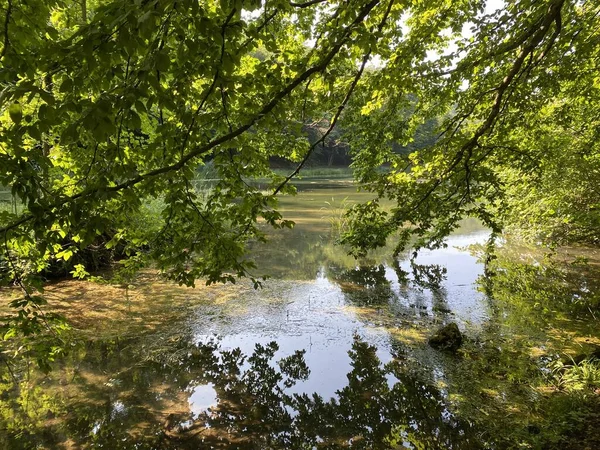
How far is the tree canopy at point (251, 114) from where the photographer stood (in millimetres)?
1775

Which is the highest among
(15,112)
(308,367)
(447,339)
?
(15,112)

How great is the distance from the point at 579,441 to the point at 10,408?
5.94m

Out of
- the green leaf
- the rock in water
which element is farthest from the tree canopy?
the rock in water

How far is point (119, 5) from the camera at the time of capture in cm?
153

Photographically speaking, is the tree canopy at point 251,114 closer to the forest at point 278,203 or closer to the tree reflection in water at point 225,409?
the forest at point 278,203

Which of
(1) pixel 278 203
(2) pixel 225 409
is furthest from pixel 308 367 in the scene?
(1) pixel 278 203

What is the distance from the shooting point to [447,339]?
5848mm

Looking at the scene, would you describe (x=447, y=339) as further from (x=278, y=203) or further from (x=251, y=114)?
(x=251, y=114)

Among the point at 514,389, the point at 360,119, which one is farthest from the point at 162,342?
the point at 514,389

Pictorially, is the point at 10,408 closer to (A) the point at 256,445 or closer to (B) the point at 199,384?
(B) the point at 199,384

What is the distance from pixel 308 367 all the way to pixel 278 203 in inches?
127

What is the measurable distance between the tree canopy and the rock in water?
1.61m

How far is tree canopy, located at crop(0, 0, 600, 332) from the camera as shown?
5.82 feet

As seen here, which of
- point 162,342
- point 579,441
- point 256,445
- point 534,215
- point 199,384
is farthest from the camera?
point 534,215
